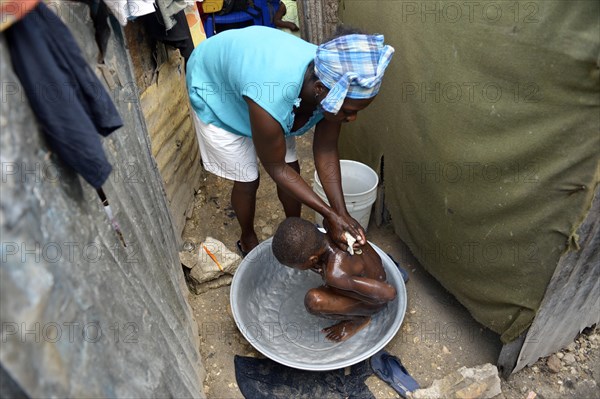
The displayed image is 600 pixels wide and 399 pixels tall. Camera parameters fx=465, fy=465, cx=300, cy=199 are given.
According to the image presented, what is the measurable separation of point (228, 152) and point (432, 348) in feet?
4.73

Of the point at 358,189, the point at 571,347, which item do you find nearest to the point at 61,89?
the point at 358,189

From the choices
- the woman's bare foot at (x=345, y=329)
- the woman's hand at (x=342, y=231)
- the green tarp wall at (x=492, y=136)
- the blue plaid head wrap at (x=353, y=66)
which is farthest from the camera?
the woman's bare foot at (x=345, y=329)

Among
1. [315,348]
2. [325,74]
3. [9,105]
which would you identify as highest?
[9,105]

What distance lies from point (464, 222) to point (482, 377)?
0.69 m

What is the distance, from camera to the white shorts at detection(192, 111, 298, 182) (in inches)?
89.8

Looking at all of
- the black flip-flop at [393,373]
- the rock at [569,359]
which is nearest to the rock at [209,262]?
the black flip-flop at [393,373]

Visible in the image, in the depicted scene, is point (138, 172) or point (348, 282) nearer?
point (138, 172)

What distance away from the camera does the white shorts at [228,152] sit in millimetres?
2281

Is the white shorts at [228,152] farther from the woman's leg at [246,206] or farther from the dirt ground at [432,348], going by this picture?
the dirt ground at [432,348]

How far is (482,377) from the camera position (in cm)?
207

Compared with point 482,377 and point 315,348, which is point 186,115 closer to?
point 315,348

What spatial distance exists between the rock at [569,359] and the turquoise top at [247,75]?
167cm

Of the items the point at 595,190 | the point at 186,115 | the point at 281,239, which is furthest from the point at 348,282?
the point at 186,115

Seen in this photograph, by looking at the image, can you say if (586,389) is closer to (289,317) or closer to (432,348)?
(432,348)
